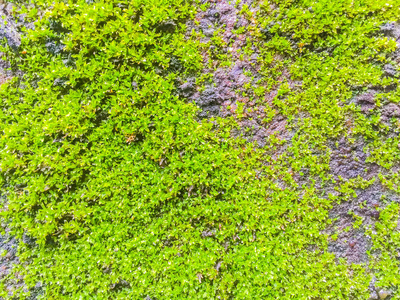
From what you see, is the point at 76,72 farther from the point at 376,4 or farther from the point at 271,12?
the point at 376,4

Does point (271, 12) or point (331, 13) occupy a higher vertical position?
point (271, 12)

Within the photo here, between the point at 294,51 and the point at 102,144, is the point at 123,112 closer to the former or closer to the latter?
the point at 102,144

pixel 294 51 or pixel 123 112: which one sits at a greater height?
pixel 123 112

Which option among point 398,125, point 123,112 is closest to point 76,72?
point 123,112

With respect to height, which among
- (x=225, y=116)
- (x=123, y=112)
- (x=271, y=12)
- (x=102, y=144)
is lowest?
(x=225, y=116)

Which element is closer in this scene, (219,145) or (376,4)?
(376,4)

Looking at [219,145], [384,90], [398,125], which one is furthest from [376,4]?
[219,145]
